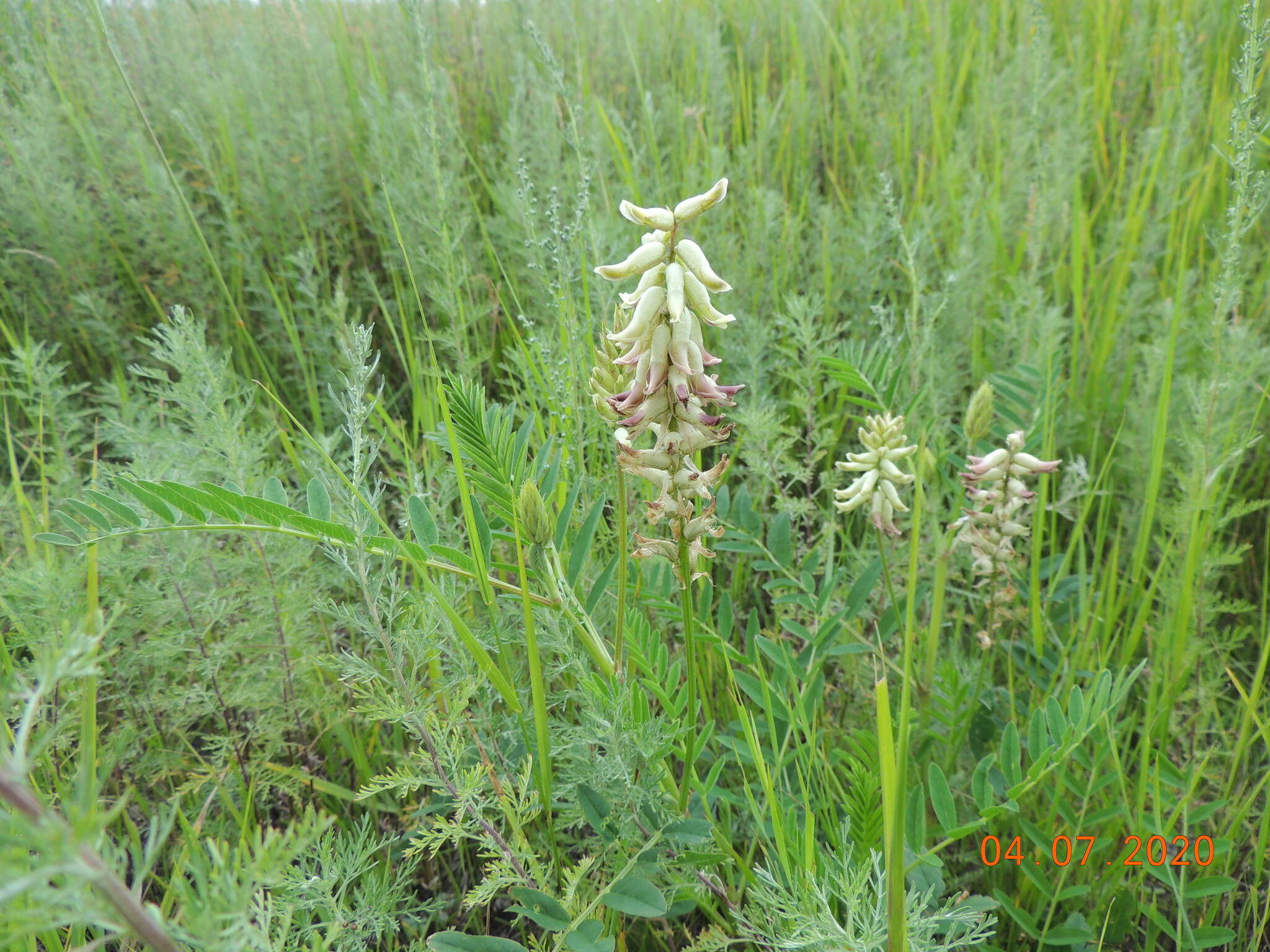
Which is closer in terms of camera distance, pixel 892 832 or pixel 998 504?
pixel 892 832

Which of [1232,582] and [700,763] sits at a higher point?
[700,763]

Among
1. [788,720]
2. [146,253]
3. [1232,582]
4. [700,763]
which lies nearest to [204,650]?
[700,763]

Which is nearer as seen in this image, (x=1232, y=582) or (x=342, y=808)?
(x=342, y=808)

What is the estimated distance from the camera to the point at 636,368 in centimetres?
107

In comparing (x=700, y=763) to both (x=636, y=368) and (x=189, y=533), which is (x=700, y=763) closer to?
(x=636, y=368)

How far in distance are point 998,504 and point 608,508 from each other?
87 centimetres

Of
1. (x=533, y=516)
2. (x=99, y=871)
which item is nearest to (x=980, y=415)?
(x=533, y=516)

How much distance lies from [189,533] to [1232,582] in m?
2.55

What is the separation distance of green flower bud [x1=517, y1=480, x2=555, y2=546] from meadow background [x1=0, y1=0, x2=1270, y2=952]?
118 millimetres

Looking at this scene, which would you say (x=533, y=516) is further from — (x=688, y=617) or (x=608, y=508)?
(x=608, y=508)

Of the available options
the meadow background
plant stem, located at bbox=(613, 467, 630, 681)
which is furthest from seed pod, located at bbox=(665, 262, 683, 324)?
the meadow background

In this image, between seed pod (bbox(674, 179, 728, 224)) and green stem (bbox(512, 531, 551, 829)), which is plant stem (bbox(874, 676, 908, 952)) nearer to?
green stem (bbox(512, 531, 551, 829))

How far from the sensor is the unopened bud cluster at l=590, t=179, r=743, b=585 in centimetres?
103
